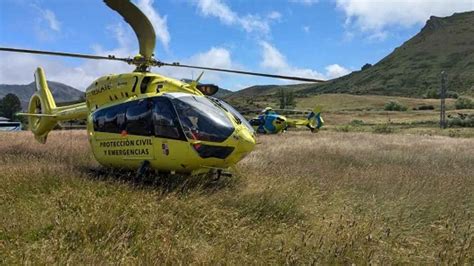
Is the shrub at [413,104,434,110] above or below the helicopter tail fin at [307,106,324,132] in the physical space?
below

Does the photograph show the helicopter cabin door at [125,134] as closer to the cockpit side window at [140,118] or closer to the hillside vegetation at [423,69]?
the cockpit side window at [140,118]

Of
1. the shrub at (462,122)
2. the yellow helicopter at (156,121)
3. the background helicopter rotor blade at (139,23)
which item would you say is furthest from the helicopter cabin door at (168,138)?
the shrub at (462,122)

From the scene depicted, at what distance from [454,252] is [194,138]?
4.72 metres

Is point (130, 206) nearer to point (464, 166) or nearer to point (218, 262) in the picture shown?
point (218, 262)

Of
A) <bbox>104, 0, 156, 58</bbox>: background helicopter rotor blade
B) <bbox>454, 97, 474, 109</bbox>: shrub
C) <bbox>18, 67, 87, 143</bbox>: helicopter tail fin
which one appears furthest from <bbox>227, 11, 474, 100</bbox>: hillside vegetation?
<bbox>104, 0, 156, 58</bbox>: background helicopter rotor blade

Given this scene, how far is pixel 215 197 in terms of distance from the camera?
763cm

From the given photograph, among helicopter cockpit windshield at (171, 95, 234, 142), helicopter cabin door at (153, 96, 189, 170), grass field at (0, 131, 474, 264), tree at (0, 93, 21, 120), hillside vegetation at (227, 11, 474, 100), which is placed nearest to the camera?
grass field at (0, 131, 474, 264)

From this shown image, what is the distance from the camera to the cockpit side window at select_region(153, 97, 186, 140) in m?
8.42

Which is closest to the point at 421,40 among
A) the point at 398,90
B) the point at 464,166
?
the point at 398,90

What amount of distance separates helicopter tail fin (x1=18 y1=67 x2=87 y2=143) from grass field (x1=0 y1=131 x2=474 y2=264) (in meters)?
3.49

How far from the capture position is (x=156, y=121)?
28.8 feet

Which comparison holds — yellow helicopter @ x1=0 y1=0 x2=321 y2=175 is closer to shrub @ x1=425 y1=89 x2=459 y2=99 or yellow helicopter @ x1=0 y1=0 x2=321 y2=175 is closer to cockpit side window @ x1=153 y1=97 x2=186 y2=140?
cockpit side window @ x1=153 y1=97 x2=186 y2=140

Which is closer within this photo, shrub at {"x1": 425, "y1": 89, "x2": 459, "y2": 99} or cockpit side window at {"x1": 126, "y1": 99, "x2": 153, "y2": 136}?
cockpit side window at {"x1": 126, "y1": 99, "x2": 153, "y2": 136}

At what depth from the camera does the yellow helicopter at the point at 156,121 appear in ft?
27.3
